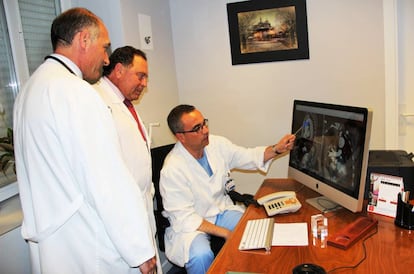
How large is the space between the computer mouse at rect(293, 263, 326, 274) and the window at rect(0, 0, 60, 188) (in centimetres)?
151

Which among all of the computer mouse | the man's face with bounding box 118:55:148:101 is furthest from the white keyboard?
the man's face with bounding box 118:55:148:101

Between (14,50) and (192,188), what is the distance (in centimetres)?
119

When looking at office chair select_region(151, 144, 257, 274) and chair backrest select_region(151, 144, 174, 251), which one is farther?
chair backrest select_region(151, 144, 174, 251)

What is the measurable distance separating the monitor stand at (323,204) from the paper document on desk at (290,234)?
7.8 inches

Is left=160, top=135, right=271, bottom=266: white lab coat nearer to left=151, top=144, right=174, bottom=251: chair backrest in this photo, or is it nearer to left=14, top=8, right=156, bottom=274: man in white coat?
left=151, top=144, right=174, bottom=251: chair backrest

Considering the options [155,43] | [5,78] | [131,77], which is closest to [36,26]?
[5,78]

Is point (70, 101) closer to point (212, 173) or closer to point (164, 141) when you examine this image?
point (212, 173)

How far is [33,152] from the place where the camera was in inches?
54.3

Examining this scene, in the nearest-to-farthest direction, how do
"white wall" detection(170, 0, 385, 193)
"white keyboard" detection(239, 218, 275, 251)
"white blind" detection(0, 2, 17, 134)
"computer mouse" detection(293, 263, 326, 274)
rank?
"computer mouse" detection(293, 263, 326, 274) → "white keyboard" detection(239, 218, 275, 251) → "white blind" detection(0, 2, 17, 134) → "white wall" detection(170, 0, 385, 193)

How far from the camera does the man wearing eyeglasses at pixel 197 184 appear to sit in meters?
1.98

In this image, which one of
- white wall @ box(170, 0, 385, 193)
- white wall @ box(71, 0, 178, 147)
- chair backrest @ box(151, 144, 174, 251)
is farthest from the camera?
white wall @ box(170, 0, 385, 193)

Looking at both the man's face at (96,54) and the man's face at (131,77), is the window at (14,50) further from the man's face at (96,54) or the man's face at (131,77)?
the man's face at (96,54)

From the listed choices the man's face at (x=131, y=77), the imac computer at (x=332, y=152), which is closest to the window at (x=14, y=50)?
the man's face at (x=131, y=77)

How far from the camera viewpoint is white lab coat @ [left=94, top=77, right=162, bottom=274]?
6.04 ft
